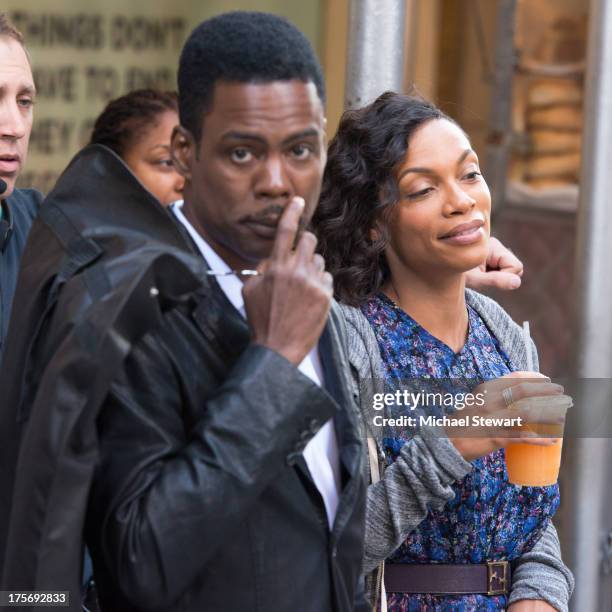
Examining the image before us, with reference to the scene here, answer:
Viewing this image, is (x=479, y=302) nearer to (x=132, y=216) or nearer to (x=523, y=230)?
(x=132, y=216)

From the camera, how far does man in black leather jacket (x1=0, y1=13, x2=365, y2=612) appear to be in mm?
1561

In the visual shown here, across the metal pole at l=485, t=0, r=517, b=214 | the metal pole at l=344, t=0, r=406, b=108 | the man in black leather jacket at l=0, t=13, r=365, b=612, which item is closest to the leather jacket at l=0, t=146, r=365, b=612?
the man in black leather jacket at l=0, t=13, r=365, b=612

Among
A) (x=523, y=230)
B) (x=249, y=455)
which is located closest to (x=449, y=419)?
(x=249, y=455)

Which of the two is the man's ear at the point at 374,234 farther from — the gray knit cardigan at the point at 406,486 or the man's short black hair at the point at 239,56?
the man's short black hair at the point at 239,56

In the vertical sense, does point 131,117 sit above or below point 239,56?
below

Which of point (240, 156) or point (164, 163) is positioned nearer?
point (240, 156)

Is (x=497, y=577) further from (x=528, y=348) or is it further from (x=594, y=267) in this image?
(x=594, y=267)

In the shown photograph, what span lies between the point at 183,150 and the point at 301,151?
17 centimetres

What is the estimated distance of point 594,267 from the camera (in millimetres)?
3836

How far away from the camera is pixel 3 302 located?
2873 millimetres

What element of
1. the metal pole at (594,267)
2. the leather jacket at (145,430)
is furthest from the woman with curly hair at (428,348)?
the metal pole at (594,267)

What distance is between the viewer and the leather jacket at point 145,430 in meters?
1.55

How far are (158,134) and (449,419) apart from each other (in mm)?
1869

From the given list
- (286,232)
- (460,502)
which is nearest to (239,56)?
(286,232)
